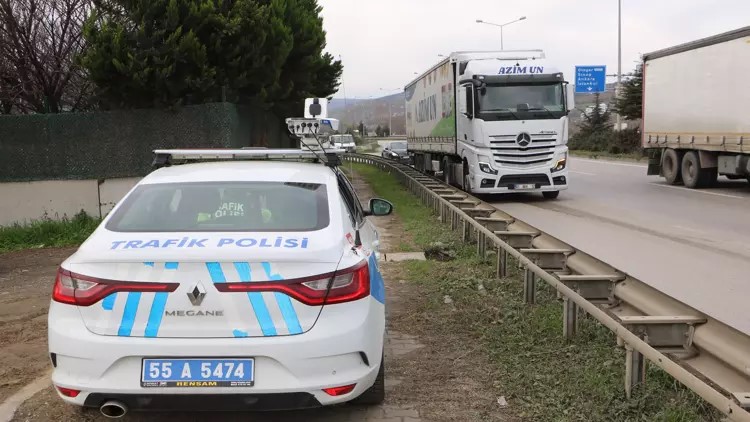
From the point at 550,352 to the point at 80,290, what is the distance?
311cm

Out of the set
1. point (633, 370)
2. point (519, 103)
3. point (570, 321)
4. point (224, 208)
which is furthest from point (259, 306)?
point (519, 103)

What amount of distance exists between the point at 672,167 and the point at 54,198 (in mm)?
16037

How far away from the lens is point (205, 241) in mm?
3561

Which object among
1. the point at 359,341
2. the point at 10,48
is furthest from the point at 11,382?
the point at 10,48

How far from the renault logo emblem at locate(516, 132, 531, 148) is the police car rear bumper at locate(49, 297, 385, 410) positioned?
491 inches

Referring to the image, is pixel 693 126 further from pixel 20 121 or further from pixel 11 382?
pixel 11 382

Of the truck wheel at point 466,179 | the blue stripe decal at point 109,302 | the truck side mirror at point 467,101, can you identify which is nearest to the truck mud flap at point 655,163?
Result: the truck wheel at point 466,179

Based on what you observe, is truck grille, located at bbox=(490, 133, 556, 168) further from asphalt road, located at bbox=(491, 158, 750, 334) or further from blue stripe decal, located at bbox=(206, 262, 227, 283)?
blue stripe decal, located at bbox=(206, 262, 227, 283)

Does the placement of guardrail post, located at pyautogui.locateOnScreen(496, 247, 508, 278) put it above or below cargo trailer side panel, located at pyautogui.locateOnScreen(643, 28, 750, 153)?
below

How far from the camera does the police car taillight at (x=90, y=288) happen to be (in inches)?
132

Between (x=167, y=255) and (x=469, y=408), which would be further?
(x=469, y=408)

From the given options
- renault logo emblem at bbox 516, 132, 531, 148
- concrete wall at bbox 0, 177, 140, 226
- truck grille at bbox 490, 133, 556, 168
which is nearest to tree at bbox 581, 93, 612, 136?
truck grille at bbox 490, 133, 556, 168

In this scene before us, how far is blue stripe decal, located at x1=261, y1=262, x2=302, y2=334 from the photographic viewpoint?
3.38 m

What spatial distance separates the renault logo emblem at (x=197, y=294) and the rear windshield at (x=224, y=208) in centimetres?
52
